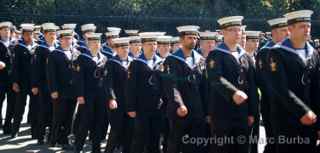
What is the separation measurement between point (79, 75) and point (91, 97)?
413 millimetres

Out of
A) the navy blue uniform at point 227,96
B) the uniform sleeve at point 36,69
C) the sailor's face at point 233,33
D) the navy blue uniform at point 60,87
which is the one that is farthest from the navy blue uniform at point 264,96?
the uniform sleeve at point 36,69

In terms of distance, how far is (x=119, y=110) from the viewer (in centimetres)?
844

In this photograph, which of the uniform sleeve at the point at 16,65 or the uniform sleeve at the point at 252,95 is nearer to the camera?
the uniform sleeve at the point at 252,95

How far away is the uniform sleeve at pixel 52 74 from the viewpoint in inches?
370

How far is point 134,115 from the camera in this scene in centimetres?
786

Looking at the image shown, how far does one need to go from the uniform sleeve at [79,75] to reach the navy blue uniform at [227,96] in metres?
2.82

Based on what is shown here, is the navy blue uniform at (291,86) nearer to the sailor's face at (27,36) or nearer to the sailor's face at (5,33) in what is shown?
the sailor's face at (27,36)

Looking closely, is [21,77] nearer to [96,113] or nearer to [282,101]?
[96,113]

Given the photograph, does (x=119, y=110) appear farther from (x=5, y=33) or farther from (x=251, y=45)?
(x=5, y=33)

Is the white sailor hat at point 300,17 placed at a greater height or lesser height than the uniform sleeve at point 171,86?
greater

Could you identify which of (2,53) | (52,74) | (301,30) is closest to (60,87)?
(52,74)

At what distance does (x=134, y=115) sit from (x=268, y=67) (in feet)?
7.99

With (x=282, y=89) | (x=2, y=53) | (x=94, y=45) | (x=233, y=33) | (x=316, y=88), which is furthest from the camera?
(x=2, y=53)

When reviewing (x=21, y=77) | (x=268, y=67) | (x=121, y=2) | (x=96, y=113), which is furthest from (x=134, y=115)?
(x=121, y=2)
